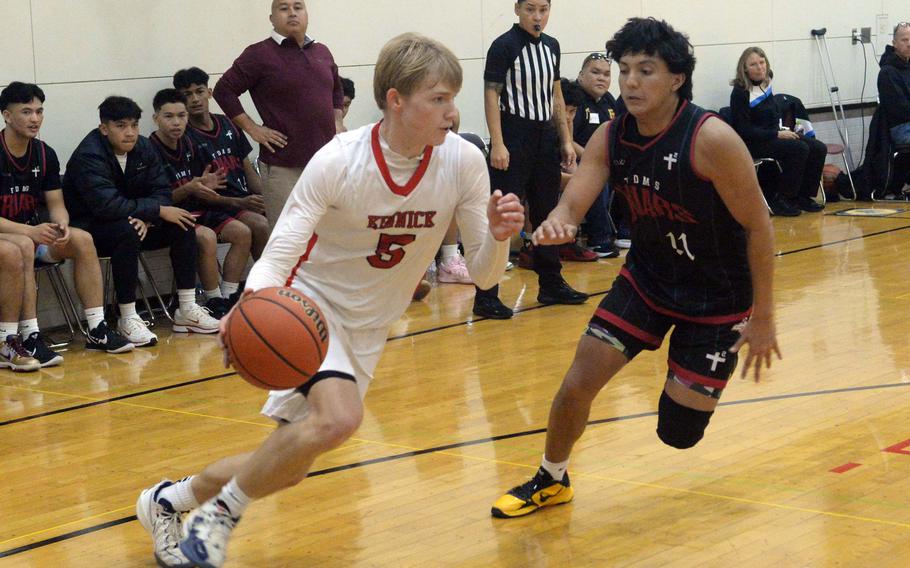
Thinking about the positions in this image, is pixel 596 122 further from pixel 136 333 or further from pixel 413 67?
pixel 413 67

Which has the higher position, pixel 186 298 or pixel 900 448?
pixel 900 448

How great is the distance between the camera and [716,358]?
394 cm

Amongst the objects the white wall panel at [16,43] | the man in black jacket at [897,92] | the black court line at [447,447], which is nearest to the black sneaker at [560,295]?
the black court line at [447,447]

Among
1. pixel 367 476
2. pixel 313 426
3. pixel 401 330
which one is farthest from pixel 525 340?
→ pixel 313 426

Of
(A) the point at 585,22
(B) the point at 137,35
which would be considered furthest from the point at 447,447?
(A) the point at 585,22

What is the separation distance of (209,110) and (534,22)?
250cm

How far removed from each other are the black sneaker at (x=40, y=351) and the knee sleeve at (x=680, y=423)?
4.17m

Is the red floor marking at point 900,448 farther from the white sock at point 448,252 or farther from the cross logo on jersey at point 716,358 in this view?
the white sock at point 448,252

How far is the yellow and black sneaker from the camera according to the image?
415 centimetres

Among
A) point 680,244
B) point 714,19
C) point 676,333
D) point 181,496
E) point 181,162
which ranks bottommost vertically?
point 181,496

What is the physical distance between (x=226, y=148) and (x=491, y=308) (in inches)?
90.9

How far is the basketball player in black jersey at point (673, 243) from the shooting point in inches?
148

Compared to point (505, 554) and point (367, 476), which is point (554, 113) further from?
point (505, 554)

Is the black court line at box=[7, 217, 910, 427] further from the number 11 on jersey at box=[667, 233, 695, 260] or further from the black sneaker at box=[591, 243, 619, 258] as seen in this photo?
the number 11 on jersey at box=[667, 233, 695, 260]
